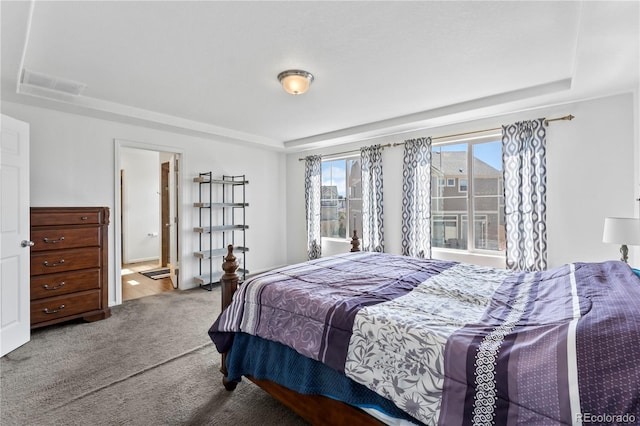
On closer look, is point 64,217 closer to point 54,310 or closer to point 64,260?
point 64,260

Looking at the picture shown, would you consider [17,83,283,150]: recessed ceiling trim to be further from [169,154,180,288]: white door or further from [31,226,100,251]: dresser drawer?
[31,226,100,251]: dresser drawer

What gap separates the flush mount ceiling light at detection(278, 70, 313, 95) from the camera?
2.65 m

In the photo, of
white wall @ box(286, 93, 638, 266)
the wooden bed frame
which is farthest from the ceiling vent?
white wall @ box(286, 93, 638, 266)

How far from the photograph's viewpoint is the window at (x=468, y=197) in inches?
151

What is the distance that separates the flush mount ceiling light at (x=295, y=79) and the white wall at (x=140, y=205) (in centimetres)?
509

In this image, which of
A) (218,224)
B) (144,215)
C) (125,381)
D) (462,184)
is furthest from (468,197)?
(144,215)

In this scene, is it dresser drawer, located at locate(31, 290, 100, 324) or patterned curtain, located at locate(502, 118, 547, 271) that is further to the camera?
patterned curtain, located at locate(502, 118, 547, 271)

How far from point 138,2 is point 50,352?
2.90m

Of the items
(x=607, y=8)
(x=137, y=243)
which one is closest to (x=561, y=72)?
(x=607, y=8)

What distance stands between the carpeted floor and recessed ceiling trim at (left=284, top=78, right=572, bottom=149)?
10.7ft

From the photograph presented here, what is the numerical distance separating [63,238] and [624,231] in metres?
5.07

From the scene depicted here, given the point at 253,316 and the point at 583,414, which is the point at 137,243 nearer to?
the point at 253,316

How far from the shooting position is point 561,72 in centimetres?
269

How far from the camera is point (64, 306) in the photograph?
122 inches
